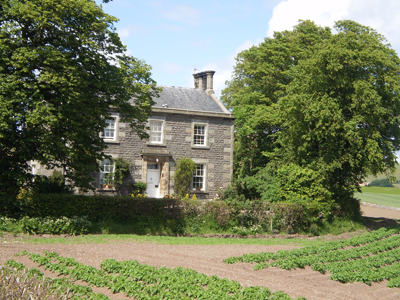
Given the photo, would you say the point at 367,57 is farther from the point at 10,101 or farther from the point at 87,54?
the point at 10,101

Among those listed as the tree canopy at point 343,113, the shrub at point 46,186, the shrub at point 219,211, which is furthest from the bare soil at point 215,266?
the tree canopy at point 343,113

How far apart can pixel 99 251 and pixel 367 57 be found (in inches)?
685

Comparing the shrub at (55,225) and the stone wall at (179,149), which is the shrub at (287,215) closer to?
the shrub at (55,225)

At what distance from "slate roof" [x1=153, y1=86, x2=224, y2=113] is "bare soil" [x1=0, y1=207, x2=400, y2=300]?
17.2 meters

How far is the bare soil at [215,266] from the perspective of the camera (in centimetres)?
1088

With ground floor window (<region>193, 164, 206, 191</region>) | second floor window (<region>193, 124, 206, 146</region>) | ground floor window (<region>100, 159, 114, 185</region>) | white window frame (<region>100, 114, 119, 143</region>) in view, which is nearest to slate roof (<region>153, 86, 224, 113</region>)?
second floor window (<region>193, 124, 206, 146</region>)

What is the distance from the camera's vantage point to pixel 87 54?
16.9 m

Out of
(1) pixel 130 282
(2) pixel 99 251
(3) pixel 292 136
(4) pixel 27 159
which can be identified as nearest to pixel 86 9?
(4) pixel 27 159

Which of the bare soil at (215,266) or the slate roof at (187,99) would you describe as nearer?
the bare soil at (215,266)

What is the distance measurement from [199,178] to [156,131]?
14.3 ft

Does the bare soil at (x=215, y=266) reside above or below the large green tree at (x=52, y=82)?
below

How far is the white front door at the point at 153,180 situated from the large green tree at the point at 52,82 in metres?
11.4

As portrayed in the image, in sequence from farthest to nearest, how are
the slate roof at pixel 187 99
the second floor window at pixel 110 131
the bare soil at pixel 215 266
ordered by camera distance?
the slate roof at pixel 187 99, the second floor window at pixel 110 131, the bare soil at pixel 215 266

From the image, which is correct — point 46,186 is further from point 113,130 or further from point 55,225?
point 113,130
